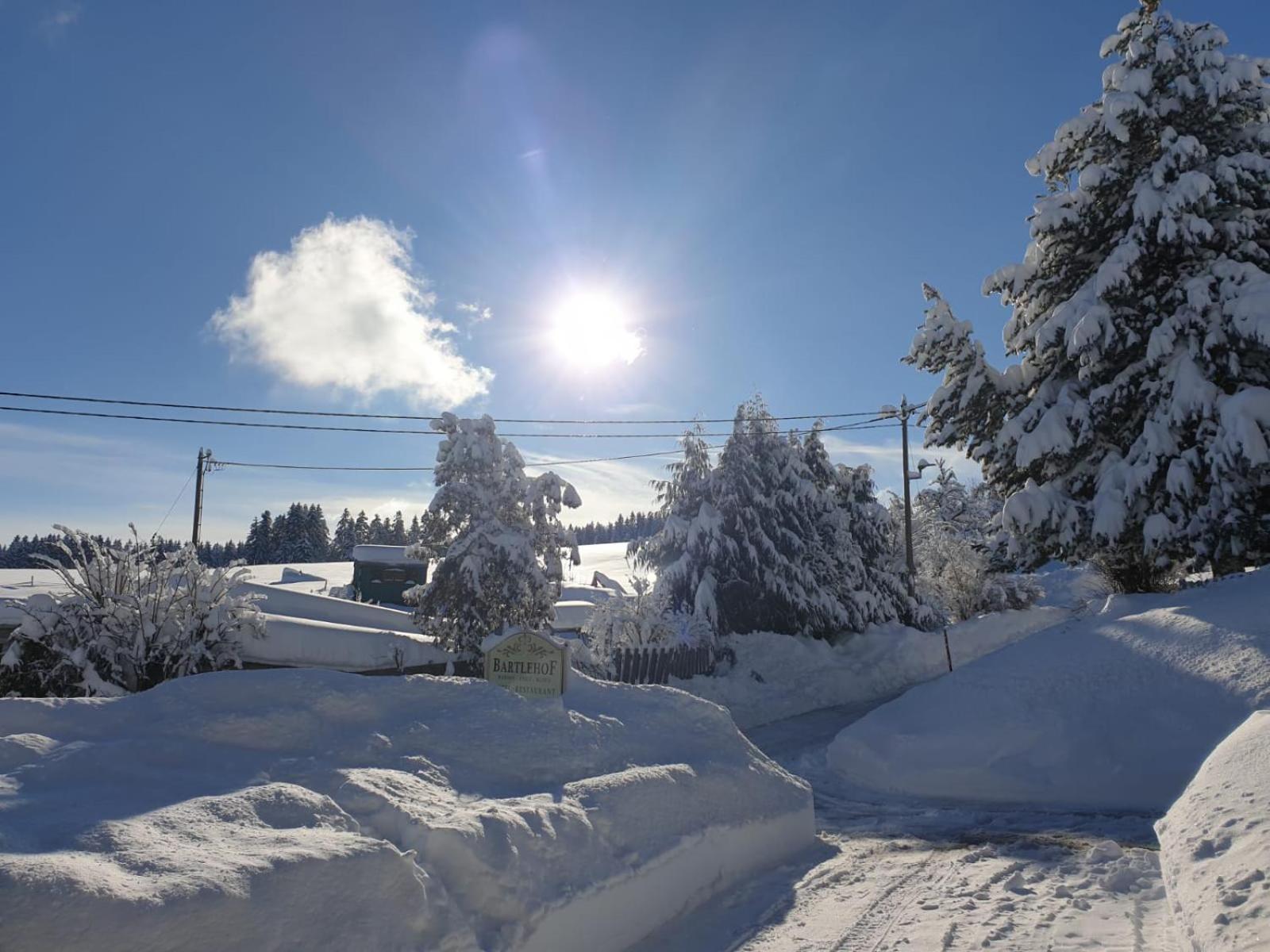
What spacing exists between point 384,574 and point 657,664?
24064 millimetres

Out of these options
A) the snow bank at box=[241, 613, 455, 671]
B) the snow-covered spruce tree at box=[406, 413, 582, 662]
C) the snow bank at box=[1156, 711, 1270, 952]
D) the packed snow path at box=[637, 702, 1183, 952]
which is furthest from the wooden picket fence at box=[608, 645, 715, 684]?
the snow bank at box=[1156, 711, 1270, 952]

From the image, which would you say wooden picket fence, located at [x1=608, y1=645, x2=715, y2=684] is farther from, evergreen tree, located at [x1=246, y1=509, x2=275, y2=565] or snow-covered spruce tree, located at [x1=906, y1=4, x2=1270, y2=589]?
evergreen tree, located at [x1=246, y1=509, x2=275, y2=565]

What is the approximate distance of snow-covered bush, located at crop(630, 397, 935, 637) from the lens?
2080cm

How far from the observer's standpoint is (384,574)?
122ft

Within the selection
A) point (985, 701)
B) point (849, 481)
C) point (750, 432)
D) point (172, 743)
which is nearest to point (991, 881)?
point (985, 701)

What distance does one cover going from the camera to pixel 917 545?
38.0 meters

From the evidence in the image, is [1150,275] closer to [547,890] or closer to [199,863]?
[547,890]

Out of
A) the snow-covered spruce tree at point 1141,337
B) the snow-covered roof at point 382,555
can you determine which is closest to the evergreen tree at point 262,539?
the snow-covered roof at point 382,555

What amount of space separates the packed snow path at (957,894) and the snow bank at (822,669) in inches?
345

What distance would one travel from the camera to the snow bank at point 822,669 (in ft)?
54.9

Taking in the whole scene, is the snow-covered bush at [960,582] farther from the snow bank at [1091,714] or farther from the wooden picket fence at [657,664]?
the snow bank at [1091,714]

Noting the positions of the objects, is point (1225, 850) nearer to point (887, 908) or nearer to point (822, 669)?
point (887, 908)

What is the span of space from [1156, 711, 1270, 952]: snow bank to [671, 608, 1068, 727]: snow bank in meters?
11.4

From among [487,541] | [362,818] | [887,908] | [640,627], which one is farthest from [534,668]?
[640,627]
